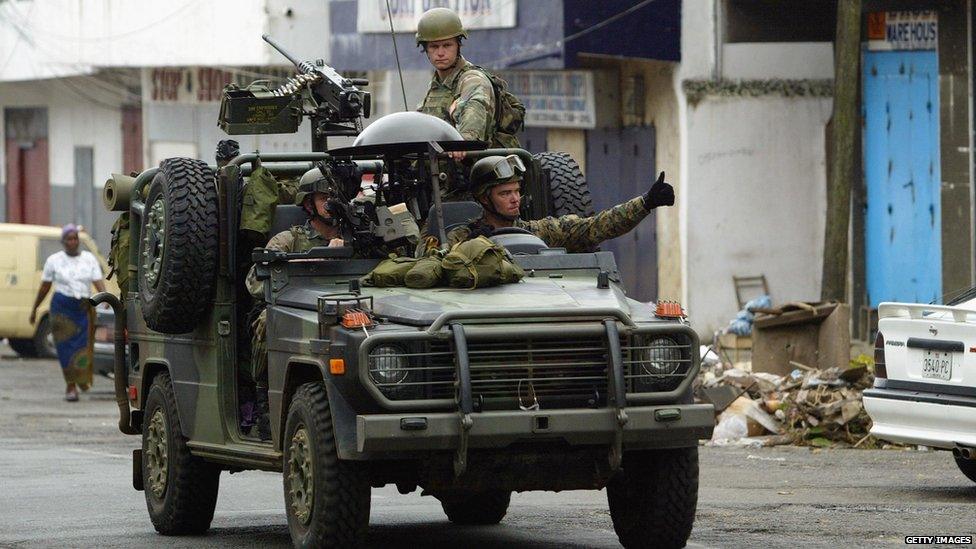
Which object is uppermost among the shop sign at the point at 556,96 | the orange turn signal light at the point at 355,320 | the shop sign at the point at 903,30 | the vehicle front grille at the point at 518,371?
the shop sign at the point at 903,30

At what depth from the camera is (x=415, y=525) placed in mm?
10656

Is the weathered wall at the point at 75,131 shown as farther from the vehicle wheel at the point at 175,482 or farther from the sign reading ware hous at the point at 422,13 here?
the vehicle wheel at the point at 175,482

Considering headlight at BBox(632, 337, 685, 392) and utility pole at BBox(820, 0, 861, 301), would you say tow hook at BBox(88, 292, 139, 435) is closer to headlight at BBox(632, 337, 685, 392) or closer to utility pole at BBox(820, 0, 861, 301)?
headlight at BBox(632, 337, 685, 392)

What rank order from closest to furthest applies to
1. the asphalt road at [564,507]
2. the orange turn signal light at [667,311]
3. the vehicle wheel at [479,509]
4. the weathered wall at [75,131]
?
1. the orange turn signal light at [667,311]
2. the asphalt road at [564,507]
3. the vehicle wheel at [479,509]
4. the weathered wall at [75,131]

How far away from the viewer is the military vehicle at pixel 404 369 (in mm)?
8109

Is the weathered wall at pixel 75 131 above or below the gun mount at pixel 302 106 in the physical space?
above

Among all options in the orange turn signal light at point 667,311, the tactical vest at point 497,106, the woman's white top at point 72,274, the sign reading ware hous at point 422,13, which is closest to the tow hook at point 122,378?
the tactical vest at point 497,106

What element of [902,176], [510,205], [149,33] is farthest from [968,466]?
[149,33]

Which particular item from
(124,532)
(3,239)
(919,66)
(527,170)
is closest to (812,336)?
(919,66)

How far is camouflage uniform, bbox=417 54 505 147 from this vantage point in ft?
34.5

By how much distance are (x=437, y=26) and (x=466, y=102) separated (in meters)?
0.52

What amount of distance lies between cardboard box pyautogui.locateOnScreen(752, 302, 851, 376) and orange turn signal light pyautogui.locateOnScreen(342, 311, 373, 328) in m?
8.98

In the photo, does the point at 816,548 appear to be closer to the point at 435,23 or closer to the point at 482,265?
the point at 482,265

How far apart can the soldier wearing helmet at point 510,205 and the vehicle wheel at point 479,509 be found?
145 centimetres
